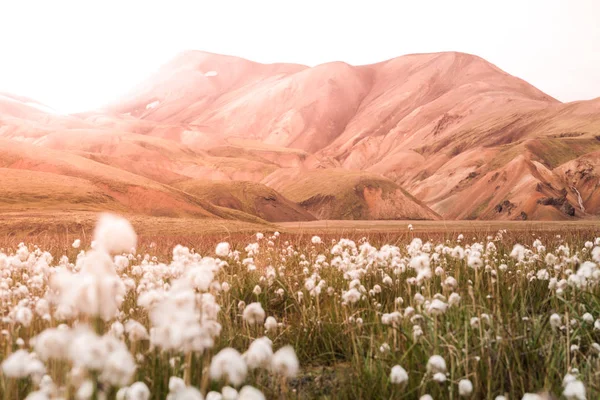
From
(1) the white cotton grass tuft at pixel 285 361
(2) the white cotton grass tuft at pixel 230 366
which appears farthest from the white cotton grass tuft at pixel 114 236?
(1) the white cotton grass tuft at pixel 285 361

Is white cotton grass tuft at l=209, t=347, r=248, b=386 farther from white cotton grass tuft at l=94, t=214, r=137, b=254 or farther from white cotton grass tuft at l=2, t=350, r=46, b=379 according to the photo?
white cotton grass tuft at l=2, t=350, r=46, b=379

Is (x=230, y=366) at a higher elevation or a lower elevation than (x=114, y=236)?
lower

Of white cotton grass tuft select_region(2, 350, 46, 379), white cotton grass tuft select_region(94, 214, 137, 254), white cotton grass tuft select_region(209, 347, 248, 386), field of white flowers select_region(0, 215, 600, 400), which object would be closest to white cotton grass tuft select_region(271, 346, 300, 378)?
field of white flowers select_region(0, 215, 600, 400)

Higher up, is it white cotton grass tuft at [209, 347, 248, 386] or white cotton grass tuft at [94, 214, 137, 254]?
white cotton grass tuft at [94, 214, 137, 254]

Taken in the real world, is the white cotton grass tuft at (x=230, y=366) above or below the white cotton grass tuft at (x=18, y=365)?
above

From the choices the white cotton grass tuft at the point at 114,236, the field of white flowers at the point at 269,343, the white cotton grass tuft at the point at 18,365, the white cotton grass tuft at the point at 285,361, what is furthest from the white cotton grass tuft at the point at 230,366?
the white cotton grass tuft at the point at 18,365

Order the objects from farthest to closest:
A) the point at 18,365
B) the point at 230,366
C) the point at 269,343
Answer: the point at 269,343, the point at 18,365, the point at 230,366

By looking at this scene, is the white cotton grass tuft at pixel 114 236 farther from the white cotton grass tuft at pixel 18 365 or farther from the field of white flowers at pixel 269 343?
the white cotton grass tuft at pixel 18 365

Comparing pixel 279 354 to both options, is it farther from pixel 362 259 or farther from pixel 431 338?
pixel 362 259

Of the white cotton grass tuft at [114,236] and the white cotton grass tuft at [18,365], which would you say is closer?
the white cotton grass tuft at [114,236]

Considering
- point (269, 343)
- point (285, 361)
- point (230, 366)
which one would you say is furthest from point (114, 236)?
point (269, 343)

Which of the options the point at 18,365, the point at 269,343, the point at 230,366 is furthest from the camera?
the point at 269,343

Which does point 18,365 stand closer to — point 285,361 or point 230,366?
point 230,366

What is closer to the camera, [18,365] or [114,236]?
[114,236]
